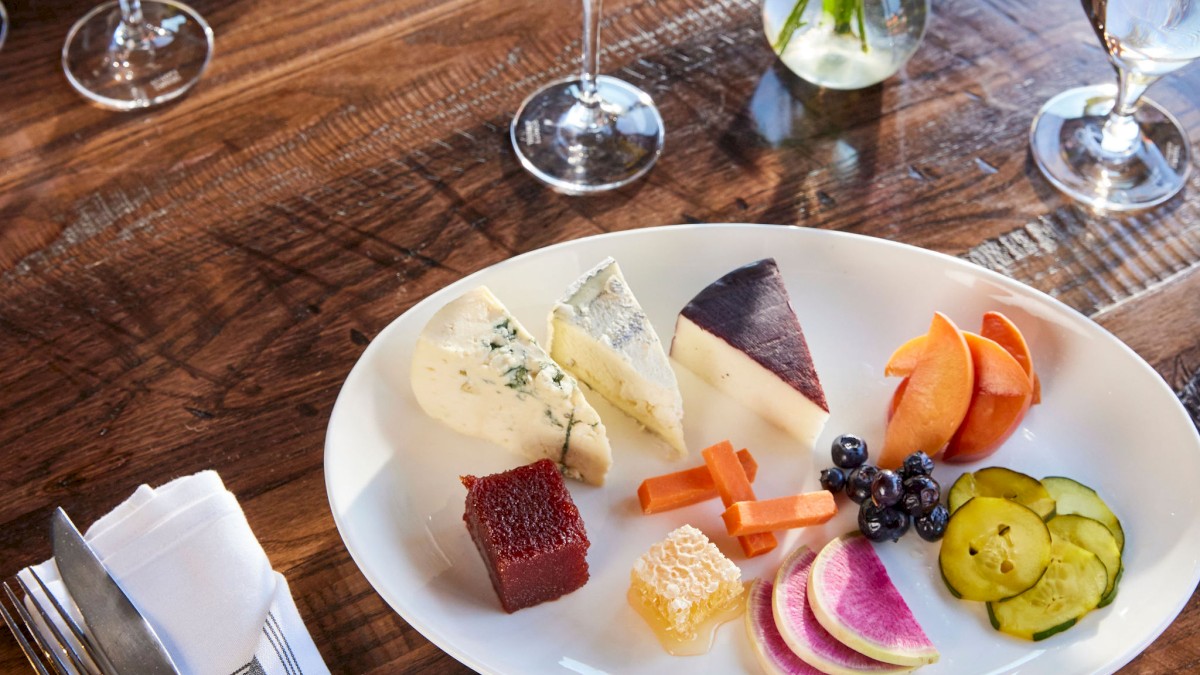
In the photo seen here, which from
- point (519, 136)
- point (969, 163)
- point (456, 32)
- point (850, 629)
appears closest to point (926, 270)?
point (969, 163)

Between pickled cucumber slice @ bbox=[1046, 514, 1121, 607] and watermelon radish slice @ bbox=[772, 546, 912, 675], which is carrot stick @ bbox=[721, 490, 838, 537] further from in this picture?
pickled cucumber slice @ bbox=[1046, 514, 1121, 607]

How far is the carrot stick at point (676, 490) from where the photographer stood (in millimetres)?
1326

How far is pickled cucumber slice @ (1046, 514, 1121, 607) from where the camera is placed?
1.27 meters

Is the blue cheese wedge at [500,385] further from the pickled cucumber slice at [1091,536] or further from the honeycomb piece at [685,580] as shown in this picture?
the pickled cucumber slice at [1091,536]

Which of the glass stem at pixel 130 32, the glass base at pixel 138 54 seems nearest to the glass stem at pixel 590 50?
the glass base at pixel 138 54

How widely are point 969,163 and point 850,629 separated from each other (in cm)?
81

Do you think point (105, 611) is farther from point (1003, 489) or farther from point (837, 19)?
point (837, 19)

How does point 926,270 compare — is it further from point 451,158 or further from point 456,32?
point 456,32

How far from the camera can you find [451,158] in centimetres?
169

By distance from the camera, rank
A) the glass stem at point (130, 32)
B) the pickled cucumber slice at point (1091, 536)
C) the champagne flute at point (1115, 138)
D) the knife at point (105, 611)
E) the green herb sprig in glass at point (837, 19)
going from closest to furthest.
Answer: the knife at point (105, 611) < the pickled cucumber slice at point (1091, 536) < the champagne flute at point (1115, 138) < the green herb sprig in glass at point (837, 19) < the glass stem at point (130, 32)

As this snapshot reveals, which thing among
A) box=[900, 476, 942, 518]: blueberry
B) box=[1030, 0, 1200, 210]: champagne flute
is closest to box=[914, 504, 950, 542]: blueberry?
box=[900, 476, 942, 518]: blueberry

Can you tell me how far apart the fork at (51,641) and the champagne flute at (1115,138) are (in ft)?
4.57

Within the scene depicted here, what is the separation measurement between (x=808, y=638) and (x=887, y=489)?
0.65ft

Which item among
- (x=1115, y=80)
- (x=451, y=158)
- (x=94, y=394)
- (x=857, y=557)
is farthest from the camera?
(x=1115, y=80)
